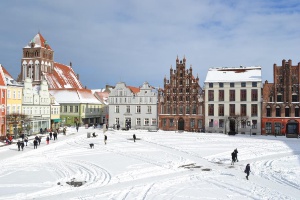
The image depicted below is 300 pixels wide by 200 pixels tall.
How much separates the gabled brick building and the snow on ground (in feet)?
57.6

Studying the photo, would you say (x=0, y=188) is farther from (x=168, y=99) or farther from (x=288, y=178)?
(x=168, y=99)

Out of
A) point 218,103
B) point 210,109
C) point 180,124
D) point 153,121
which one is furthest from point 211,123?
point 153,121

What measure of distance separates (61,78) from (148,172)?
73879mm

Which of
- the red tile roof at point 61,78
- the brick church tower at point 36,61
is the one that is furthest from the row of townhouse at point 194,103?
the brick church tower at point 36,61

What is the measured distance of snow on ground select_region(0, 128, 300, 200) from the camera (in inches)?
824

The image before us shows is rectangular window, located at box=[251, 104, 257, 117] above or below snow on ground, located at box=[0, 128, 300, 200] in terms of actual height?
above

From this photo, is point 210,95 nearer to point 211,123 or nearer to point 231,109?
point 231,109

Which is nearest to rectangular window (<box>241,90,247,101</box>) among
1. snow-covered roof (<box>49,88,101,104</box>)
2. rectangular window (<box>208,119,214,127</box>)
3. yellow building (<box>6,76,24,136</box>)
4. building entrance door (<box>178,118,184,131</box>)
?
rectangular window (<box>208,119,214,127</box>)

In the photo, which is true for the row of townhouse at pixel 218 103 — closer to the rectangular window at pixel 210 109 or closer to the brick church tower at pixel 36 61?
the rectangular window at pixel 210 109

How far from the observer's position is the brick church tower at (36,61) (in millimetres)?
93000

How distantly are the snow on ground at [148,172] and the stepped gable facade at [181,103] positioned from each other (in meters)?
22.2

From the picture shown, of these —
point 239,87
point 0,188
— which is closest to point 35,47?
point 239,87

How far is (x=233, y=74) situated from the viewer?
209ft

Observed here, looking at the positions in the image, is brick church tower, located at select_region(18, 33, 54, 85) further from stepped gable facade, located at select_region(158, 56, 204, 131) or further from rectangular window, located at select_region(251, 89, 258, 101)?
rectangular window, located at select_region(251, 89, 258, 101)
